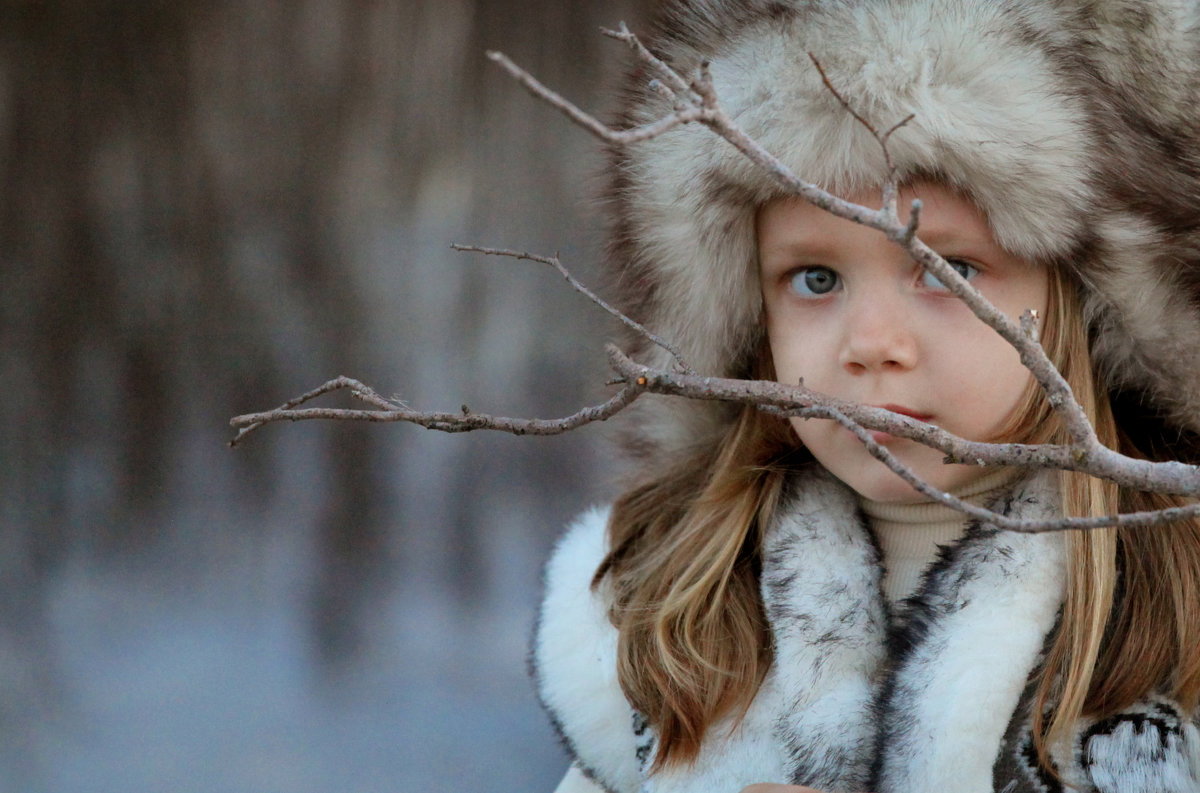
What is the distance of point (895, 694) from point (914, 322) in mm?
305

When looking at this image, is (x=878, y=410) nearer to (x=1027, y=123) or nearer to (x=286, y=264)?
(x=1027, y=123)

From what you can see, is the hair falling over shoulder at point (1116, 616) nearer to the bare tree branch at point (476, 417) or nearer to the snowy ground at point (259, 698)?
the bare tree branch at point (476, 417)

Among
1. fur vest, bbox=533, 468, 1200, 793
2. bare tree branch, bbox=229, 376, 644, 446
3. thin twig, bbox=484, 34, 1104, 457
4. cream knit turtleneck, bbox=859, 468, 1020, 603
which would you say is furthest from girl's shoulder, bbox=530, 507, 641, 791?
thin twig, bbox=484, 34, 1104, 457

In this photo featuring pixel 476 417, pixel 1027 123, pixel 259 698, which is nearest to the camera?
pixel 476 417

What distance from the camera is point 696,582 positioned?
1.03m

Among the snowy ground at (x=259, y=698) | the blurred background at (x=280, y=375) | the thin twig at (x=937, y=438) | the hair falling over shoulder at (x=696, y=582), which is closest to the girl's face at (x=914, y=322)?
the hair falling over shoulder at (x=696, y=582)

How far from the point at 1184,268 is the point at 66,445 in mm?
1344

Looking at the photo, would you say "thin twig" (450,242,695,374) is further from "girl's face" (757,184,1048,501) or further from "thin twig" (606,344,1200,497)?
"girl's face" (757,184,1048,501)

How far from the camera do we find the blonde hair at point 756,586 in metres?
0.82

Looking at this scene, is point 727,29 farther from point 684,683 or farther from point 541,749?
point 541,749

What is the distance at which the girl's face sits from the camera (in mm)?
864

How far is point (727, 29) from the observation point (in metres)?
0.92

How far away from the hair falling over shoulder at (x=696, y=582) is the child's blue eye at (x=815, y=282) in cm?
19

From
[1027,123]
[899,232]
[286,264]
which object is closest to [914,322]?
[1027,123]
